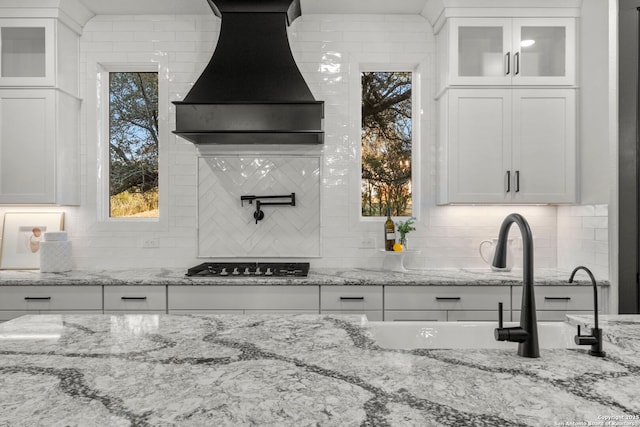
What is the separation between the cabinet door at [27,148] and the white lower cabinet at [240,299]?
4.13ft

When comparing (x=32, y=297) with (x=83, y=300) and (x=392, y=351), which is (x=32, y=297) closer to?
(x=83, y=300)

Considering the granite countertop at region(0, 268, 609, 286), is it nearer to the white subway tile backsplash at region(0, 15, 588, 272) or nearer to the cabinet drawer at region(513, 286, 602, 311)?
the cabinet drawer at region(513, 286, 602, 311)

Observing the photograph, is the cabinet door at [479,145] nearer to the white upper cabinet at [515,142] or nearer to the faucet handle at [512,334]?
the white upper cabinet at [515,142]

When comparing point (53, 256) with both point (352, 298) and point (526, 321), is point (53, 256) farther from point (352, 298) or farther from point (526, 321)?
point (526, 321)

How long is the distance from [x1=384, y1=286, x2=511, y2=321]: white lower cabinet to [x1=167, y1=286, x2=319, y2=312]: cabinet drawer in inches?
20.5

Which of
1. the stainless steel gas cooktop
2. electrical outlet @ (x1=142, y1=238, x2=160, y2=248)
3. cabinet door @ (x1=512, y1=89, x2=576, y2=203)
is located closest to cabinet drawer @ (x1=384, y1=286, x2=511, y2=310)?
the stainless steel gas cooktop

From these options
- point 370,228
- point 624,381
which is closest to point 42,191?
point 370,228

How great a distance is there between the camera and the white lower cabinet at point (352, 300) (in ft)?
9.16

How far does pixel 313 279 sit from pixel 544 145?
189 centimetres

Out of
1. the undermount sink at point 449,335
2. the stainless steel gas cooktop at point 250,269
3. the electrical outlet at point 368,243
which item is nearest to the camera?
the undermount sink at point 449,335

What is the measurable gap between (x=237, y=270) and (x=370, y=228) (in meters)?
1.11

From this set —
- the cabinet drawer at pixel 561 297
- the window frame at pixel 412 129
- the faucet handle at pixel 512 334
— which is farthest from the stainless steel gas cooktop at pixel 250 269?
the faucet handle at pixel 512 334

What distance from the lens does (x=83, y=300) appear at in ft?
9.18

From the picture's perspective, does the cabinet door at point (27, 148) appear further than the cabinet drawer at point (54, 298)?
Yes
